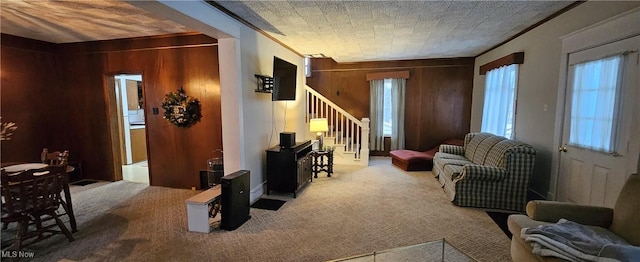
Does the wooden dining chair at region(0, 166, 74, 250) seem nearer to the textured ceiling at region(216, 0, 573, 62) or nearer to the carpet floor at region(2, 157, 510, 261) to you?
the carpet floor at region(2, 157, 510, 261)

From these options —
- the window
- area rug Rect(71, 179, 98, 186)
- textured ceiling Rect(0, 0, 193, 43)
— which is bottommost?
area rug Rect(71, 179, 98, 186)

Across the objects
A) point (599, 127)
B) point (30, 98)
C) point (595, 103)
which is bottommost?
point (599, 127)

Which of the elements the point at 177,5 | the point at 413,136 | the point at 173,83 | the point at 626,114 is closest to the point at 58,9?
the point at 173,83

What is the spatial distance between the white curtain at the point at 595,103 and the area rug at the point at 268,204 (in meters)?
3.56

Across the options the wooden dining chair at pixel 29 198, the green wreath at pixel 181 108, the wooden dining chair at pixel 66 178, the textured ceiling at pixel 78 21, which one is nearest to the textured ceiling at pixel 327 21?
the textured ceiling at pixel 78 21

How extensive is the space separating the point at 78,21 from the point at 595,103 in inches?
235

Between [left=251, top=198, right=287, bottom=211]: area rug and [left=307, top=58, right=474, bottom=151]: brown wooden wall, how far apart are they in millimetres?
3950

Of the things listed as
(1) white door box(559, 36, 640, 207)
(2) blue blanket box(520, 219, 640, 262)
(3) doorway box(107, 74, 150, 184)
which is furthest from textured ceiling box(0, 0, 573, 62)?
(2) blue blanket box(520, 219, 640, 262)

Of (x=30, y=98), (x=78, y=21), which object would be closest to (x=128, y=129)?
(x=30, y=98)

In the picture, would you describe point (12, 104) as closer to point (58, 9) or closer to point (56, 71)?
point (56, 71)

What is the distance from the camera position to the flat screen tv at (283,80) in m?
4.02

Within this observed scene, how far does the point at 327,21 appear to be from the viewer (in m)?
3.50

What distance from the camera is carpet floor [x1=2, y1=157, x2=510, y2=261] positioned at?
2.53m

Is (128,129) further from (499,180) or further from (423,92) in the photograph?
(499,180)
